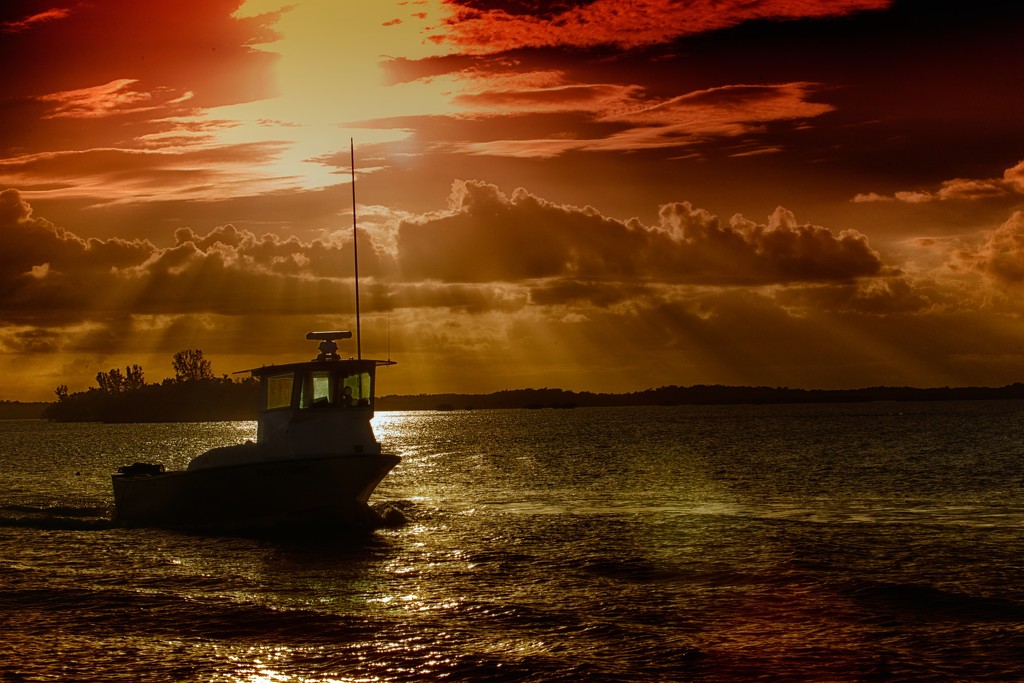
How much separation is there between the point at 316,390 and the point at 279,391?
5.16 feet

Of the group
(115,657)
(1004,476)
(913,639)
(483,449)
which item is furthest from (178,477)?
(483,449)

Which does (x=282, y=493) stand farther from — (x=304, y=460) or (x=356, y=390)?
(x=356, y=390)

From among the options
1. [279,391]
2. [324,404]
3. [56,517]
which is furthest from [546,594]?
[56,517]

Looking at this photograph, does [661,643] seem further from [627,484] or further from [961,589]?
[627,484]

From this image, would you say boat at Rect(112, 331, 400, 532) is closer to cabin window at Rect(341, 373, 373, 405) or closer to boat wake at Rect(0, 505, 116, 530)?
cabin window at Rect(341, 373, 373, 405)

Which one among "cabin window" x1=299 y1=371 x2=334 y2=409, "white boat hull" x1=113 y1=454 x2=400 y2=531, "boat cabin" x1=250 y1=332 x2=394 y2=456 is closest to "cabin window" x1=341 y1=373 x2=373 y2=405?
"boat cabin" x1=250 y1=332 x2=394 y2=456

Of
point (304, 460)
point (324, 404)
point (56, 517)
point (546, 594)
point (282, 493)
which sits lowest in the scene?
point (56, 517)

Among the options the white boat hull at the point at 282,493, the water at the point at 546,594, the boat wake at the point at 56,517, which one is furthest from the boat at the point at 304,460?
the boat wake at the point at 56,517

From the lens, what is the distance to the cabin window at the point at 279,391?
38344mm

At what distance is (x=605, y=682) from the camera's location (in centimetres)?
1750

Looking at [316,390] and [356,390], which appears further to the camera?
[356,390]

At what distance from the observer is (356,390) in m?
38.5

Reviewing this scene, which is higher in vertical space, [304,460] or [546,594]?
[304,460]

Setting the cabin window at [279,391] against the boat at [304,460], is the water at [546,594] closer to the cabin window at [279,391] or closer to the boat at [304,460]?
the boat at [304,460]
